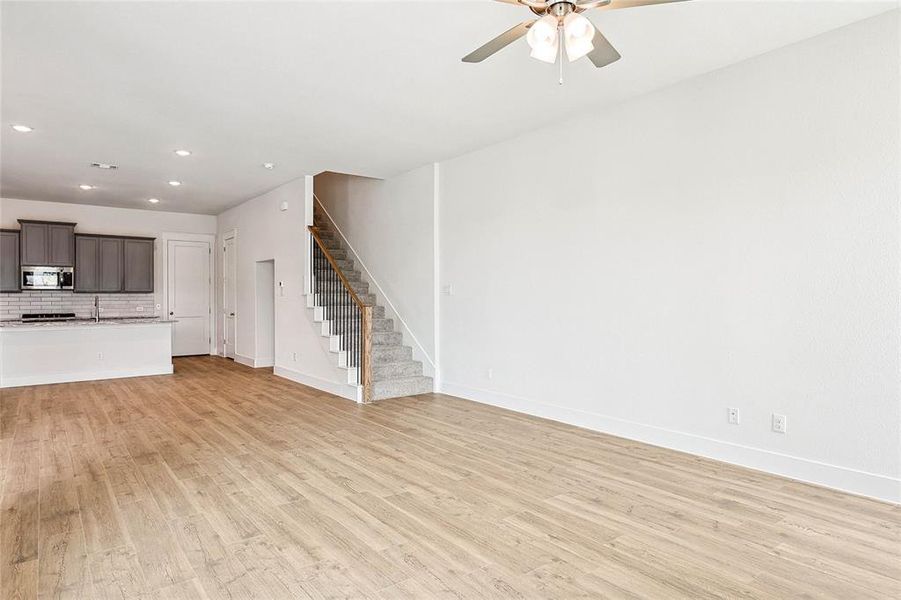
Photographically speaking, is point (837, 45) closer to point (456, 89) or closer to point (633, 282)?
point (633, 282)

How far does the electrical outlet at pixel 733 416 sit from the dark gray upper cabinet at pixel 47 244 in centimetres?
1015

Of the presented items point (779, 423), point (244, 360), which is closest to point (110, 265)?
point (244, 360)

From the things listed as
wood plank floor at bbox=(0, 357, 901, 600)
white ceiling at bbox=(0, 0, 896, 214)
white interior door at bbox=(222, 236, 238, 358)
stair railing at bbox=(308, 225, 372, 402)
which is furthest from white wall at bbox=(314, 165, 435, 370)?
white interior door at bbox=(222, 236, 238, 358)

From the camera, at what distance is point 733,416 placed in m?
3.99

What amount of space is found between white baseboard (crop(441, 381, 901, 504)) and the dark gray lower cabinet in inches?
307

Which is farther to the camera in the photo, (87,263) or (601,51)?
(87,263)

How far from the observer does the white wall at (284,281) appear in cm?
742

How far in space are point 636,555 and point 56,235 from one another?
10185 mm

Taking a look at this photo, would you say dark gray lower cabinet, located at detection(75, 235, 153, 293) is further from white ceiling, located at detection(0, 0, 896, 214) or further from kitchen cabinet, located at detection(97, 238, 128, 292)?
white ceiling, located at detection(0, 0, 896, 214)

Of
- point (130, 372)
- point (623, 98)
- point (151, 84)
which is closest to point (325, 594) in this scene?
point (151, 84)

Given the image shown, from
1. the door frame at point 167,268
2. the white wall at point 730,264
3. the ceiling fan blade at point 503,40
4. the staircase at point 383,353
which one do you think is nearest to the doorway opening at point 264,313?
the staircase at point 383,353

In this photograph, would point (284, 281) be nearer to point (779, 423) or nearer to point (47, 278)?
point (47, 278)

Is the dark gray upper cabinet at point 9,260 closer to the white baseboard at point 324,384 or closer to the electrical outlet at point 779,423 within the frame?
the white baseboard at point 324,384

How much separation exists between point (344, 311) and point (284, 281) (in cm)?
176
